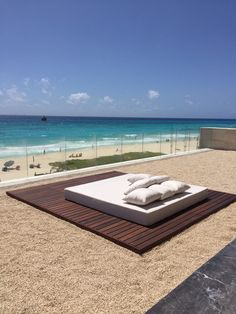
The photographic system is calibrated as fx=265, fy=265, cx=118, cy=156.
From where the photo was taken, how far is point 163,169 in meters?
6.95

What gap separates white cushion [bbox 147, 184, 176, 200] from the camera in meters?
3.61

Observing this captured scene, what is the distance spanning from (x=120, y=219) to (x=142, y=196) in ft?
1.40

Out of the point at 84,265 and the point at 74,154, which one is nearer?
the point at 84,265

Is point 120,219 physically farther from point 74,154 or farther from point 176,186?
point 74,154

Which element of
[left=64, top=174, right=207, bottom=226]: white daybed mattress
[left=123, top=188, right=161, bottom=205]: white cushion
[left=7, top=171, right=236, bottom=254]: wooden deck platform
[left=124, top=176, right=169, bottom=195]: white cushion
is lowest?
[left=7, top=171, right=236, bottom=254]: wooden deck platform

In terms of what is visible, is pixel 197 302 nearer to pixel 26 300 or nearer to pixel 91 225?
pixel 26 300

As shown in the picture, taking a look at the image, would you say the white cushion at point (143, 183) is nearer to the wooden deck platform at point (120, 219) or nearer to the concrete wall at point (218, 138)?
the wooden deck platform at point (120, 219)

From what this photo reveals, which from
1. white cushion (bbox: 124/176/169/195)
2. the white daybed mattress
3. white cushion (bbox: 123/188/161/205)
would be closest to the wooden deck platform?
the white daybed mattress

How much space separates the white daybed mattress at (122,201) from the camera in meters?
3.29

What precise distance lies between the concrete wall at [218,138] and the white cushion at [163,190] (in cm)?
832

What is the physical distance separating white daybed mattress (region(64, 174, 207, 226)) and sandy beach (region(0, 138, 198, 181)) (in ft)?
9.87

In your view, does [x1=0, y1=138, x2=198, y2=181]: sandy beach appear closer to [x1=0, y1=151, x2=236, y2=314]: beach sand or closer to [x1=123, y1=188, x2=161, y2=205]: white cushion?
[x1=0, y1=151, x2=236, y2=314]: beach sand

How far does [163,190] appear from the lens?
12.0 feet

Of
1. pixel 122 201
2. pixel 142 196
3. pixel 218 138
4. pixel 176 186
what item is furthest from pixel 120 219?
pixel 218 138
